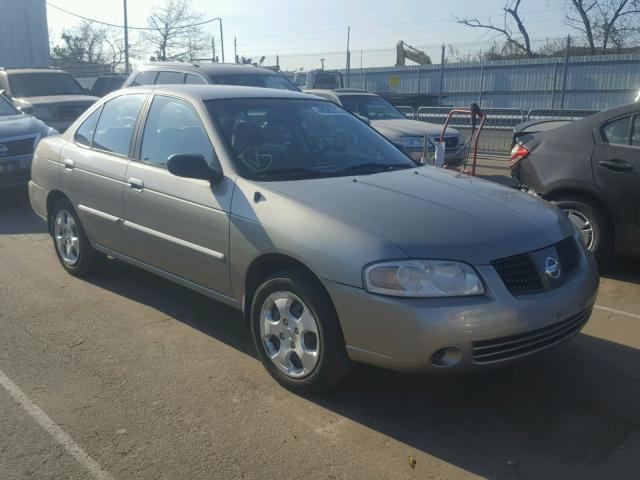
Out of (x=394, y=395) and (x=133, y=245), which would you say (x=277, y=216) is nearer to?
(x=394, y=395)

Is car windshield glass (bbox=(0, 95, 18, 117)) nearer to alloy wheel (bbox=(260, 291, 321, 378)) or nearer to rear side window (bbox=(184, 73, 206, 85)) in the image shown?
rear side window (bbox=(184, 73, 206, 85))

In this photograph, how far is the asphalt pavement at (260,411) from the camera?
3201 millimetres

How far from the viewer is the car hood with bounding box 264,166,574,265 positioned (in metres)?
3.45

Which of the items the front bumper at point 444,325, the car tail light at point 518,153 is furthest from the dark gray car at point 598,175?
the front bumper at point 444,325

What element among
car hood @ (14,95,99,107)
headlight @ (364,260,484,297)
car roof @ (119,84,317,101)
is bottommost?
headlight @ (364,260,484,297)

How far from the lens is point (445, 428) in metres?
3.54

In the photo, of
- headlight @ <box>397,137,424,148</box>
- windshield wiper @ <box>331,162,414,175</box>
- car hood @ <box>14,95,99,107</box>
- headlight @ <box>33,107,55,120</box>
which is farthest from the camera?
car hood @ <box>14,95,99,107</box>

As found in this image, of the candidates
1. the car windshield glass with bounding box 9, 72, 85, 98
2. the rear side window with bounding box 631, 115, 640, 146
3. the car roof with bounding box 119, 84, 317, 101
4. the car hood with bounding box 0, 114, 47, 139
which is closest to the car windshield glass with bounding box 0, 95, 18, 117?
the car hood with bounding box 0, 114, 47, 139

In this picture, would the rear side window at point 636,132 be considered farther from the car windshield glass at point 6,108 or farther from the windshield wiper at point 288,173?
the car windshield glass at point 6,108

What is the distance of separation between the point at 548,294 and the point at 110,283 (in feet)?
12.7

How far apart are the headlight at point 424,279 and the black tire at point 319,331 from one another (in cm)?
33

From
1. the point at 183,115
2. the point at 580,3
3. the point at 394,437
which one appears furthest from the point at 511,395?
the point at 580,3

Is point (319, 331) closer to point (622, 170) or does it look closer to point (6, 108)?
point (622, 170)

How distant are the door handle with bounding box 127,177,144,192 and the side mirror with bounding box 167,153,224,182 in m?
0.70
